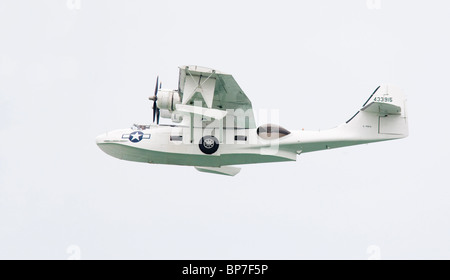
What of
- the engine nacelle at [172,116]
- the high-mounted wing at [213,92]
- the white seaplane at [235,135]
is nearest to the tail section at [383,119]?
the white seaplane at [235,135]

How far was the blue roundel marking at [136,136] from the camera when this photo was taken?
2161cm

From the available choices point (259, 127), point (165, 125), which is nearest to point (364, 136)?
point (259, 127)

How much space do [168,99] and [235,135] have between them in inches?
92.4

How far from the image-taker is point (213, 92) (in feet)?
66.1

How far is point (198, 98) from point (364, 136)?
529 cm

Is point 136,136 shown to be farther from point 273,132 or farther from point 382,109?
point 382,109

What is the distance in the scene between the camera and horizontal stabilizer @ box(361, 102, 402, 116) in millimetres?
21062

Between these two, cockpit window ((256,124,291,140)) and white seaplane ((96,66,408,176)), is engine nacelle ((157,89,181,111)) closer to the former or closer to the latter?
white seaplane ((96,66,408,176))

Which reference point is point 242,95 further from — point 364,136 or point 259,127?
point 364,136

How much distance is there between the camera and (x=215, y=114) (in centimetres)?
2066

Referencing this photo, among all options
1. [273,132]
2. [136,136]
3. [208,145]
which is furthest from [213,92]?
[136,136]

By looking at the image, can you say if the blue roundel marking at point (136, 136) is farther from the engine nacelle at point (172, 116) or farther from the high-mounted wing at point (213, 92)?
the high-mounted wing at point (213, 92)

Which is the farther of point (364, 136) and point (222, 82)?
point (364, 136)

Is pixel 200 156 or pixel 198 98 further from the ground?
pixel 198 98
